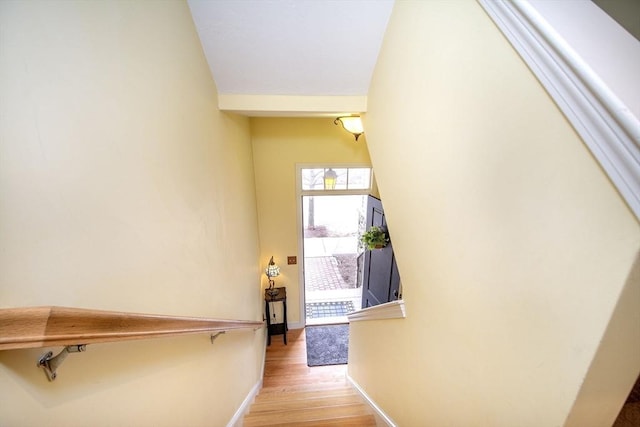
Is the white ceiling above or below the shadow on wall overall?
above

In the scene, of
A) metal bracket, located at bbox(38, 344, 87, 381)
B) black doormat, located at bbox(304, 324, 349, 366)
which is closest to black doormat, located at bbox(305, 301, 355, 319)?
black doormat, located at bbox(304, 324, 349, 366)

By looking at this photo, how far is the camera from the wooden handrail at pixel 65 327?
0.43 metres

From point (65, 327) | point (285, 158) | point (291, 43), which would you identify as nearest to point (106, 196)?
point (65, 327)

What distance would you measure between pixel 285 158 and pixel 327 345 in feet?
9.19

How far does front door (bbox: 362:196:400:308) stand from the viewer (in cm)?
306

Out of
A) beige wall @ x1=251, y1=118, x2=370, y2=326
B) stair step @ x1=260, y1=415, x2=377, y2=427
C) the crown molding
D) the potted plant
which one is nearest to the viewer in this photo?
the crown molding

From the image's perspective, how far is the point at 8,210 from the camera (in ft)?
1.57

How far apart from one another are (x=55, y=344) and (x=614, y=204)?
984 mm

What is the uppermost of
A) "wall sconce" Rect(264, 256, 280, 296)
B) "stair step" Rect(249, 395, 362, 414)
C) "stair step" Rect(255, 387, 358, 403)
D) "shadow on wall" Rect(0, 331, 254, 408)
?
"wall sconce" Rect(264, 256, 280, 296)

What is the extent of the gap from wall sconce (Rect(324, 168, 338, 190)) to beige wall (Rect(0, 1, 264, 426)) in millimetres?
2329

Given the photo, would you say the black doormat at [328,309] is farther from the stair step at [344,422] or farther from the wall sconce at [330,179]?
the stair step at [344,422]

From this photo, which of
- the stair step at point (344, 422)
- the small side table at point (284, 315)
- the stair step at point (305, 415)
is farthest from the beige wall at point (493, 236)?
the small side table at point (284, 315)

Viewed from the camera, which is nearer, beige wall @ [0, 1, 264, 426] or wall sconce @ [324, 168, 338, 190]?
beige wall @ [0, 1, 264, 426]

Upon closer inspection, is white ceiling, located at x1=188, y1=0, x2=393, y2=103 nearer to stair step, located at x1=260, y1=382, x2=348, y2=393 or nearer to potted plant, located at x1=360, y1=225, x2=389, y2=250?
potted plant, located at x1=360, y1=225, x2=389, y2=250
